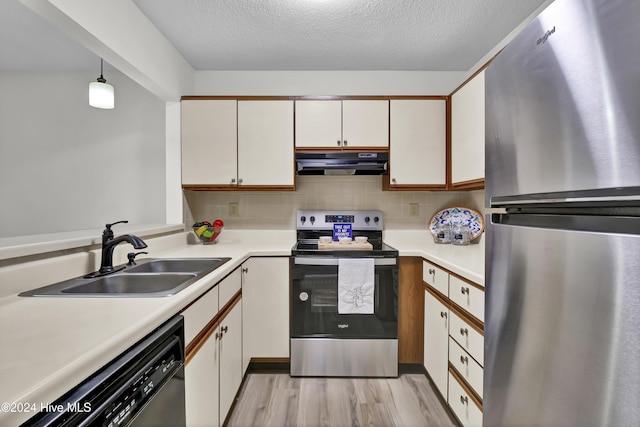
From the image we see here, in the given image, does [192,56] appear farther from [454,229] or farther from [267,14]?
[454,229]

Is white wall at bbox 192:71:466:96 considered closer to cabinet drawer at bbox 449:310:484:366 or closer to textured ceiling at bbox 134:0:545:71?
textured ceiling at bbox 134:0:545:71

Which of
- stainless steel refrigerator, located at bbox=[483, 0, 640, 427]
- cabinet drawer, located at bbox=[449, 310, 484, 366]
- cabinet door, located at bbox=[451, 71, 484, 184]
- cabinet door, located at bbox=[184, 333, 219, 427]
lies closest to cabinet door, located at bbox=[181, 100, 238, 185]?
cabinet door, located at bbox=[184, 333, 219, 427]

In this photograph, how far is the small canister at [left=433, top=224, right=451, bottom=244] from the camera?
2.41m

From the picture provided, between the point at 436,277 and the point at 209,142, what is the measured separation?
6.26 ft

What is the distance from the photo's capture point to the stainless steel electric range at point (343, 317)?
2.01 m

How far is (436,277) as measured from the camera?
1.82 meters

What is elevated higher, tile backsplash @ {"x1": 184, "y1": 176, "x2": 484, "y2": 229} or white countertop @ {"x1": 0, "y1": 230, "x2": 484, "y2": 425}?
tile backsplash @ {"x1": 184, "y1": 176, "x2": 484, "y2": 229}

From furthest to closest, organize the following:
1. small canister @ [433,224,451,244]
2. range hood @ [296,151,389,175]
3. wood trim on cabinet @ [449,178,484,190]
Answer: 1. small canister @ [433,224,451,244]
2. range hood @ [296,151,389,175]
3. wood trim on cabinet @ [449,178,484,190]

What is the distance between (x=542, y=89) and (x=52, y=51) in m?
3.33

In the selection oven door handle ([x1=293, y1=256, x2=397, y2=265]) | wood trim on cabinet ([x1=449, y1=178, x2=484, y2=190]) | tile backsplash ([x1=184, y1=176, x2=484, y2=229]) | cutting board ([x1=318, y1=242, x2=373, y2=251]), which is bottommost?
oven door handle ([x1=293, y1=256, x2=397, y2=265])

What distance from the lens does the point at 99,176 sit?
2.65m

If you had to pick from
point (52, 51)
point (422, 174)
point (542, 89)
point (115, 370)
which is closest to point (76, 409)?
point (115, 370)

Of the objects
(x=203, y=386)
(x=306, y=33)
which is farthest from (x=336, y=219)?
(x=203, y=386)

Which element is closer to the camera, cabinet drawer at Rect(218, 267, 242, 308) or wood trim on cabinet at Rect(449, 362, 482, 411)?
wood trim on cabinet at Rect(449, 362, 482, 411)
